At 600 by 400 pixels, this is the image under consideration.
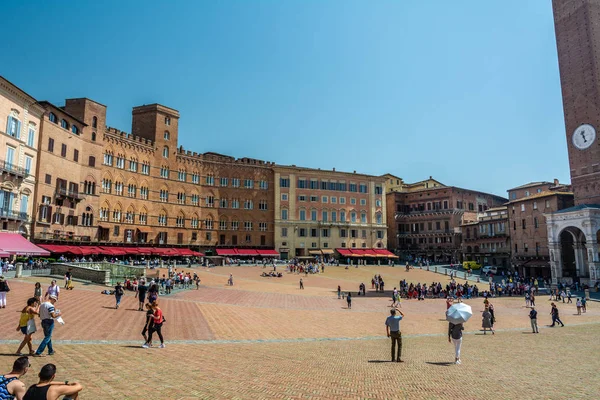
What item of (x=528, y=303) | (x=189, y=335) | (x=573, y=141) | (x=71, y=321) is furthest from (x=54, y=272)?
(x=573, y=141)

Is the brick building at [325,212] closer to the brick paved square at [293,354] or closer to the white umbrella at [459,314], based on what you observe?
the brick paved square at [293,354]

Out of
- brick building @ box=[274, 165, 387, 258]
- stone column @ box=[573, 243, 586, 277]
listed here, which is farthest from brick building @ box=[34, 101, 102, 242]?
stone column @ box=[573, 243, 586, 277]

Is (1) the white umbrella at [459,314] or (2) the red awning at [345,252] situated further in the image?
(2) the red awning at [345,252]

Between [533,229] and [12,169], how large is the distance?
63584mm

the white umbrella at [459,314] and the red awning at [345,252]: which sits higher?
the red awning at [345,252]

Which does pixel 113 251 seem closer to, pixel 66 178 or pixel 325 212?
pixel 66 178

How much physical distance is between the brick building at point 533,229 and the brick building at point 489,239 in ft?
9.20

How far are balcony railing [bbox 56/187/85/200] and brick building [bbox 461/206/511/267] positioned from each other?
6088cm

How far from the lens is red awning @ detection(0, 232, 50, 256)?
29.3 m

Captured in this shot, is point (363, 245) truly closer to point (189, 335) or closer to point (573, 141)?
point (573, 141)

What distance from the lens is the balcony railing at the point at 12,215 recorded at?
118 feet

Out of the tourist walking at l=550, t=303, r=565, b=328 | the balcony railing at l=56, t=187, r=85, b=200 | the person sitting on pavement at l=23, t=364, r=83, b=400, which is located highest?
the balcony railing at l=56, t=187, r=85, b=200

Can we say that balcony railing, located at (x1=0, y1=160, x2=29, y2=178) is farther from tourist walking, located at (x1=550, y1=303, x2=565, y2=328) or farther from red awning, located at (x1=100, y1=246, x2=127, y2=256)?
tourist walking, located at (x1=550, y1=303, x2=565, y2=328)

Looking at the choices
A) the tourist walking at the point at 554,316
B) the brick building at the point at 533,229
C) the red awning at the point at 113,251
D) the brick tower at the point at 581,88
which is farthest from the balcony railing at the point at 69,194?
the brick tower at the point at 581,88
